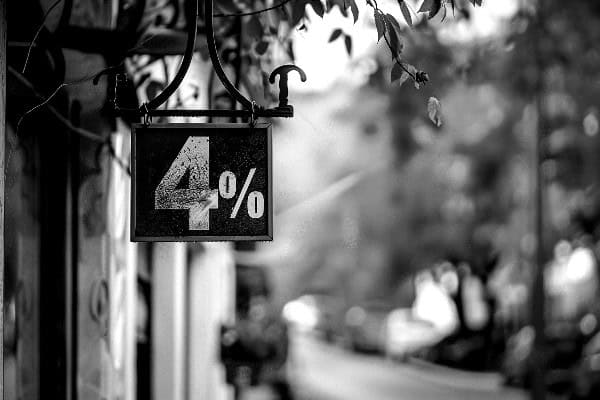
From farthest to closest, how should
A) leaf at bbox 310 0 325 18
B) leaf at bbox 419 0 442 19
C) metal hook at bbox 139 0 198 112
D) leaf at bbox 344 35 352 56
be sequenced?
leaf at bbox 344 35 352 56, leaf at bbox 310 0 325 18, leaf at bbox 419 0 442 19, metal hook at bbox 139 0 198 112

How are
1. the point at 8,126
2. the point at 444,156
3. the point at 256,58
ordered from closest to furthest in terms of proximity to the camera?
the point at 8,126, the point at 256,58, the point at 444,156

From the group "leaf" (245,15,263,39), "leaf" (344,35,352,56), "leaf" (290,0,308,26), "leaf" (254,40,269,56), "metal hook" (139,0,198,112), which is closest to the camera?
"metal hook" (139,0,198,112)

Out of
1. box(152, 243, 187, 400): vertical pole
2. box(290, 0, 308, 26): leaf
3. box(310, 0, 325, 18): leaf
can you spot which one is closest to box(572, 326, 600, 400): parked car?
box(152, 243, 187, 400): vertical pole

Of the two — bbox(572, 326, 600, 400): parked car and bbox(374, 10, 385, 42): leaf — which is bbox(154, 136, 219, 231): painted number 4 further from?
bbox(572, 326, 600, 400): parked car

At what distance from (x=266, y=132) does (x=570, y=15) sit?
934cm

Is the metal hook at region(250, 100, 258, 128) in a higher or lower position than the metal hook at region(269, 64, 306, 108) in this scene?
lower

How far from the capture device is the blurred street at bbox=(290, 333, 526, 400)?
23719 mm

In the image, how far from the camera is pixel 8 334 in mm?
3709

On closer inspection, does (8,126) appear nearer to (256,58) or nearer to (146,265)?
(256,58)

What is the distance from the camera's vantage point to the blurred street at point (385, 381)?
2372cm

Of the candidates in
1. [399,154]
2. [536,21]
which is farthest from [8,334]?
[399,154]

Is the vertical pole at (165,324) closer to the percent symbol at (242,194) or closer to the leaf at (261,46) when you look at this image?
the leaf at (261,46)

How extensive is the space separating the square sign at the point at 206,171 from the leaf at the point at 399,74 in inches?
23.0

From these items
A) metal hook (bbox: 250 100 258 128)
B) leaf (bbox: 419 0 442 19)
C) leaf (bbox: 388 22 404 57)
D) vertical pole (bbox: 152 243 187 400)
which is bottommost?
vertical pole (bbox: 152 243 187 400)
